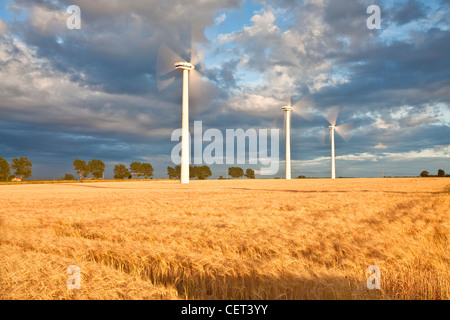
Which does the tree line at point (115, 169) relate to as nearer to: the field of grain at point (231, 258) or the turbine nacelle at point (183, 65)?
the turbine nacelle at point (183, 65)

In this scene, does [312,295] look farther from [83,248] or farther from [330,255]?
[83,248]

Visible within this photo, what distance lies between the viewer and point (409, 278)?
6.03m

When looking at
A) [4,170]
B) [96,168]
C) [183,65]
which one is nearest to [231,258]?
[183,65]

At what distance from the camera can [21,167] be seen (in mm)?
133000

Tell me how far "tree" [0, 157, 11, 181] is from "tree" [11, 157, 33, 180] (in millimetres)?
3046

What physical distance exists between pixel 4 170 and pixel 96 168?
49.7m

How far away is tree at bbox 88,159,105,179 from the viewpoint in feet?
562

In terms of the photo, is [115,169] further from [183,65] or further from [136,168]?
[183,65]

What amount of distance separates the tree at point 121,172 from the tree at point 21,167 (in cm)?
4698

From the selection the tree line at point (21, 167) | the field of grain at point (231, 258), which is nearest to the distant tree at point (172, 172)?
the tree line at point (21, 167)

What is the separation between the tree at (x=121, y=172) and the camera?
175500 millimetres

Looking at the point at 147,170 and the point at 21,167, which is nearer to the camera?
A: the point at 21,167

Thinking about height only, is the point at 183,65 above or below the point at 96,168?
above
